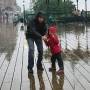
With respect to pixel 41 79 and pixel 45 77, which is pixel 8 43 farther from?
pixel 41 79

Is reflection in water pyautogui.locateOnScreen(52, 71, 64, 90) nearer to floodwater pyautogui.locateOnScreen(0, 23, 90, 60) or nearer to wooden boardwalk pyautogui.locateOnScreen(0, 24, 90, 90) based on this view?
wooden boardwalk pyautogui.locateOnScreen(0, 24, 90, 90)

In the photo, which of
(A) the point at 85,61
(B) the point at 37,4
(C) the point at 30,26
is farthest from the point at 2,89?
(B) the point at 37,4

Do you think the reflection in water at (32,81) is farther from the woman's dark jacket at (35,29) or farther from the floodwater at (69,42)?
the floodwater at (69,42)

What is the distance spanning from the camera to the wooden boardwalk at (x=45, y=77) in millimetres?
8758

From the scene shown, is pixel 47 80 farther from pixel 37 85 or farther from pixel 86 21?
pixel 86 21

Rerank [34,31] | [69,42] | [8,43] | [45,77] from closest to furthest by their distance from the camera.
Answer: [45,77] < [34,31] < [69,42] < [8,43]

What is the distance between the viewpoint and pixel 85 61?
1230cm

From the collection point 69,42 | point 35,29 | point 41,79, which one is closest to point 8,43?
point 69,42

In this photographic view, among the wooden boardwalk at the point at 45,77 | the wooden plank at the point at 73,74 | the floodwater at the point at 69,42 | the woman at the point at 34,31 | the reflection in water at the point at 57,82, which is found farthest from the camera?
the floodwater at the point at 69,42

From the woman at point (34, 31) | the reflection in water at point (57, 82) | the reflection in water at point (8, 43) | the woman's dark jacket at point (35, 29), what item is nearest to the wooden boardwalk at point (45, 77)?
the reflection in water at point (57, 82)

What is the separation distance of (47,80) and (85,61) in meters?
3.06

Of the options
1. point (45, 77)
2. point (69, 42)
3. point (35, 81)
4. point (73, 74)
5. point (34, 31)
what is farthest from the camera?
point (69, 42)

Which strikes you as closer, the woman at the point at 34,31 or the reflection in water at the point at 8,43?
the woman at the point at 34,31

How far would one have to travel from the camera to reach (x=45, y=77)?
9891 millimetres
